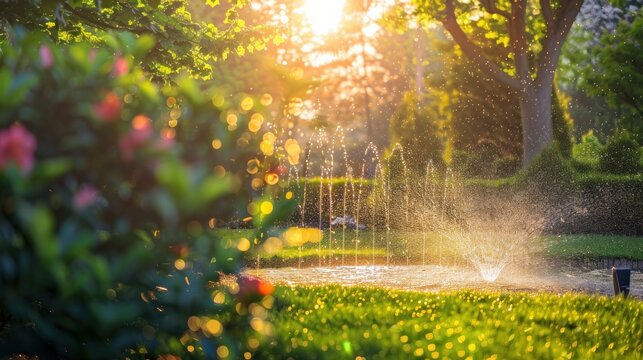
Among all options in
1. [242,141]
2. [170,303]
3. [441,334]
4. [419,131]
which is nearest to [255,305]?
[170,303]

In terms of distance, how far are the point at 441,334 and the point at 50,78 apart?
3410mm

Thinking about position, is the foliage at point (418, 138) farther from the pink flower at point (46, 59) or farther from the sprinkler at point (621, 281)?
the pink flower at point (46, 59)

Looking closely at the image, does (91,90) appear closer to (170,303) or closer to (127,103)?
(127,103)

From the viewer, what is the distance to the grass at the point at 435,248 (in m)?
14.2

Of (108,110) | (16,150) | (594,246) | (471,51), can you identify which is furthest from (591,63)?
(16,150)

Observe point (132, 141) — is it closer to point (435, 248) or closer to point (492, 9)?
point (435, 248)

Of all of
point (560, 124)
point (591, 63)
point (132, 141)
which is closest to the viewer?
point (132, 141)

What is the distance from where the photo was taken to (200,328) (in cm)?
401

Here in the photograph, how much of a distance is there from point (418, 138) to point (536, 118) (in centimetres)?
326

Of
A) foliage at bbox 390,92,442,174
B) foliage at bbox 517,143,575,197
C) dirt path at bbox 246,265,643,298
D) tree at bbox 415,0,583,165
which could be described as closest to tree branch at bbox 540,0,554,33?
tree at bbox 415,0,583,165

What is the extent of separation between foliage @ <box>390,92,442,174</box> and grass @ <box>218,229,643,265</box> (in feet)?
15.0

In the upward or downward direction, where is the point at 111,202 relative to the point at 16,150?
downward

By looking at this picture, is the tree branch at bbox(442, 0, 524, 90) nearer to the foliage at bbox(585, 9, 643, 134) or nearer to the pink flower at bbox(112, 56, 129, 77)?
the foliage at bbox(585, 9, 643, 134)

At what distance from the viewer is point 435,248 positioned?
51.0 ft
